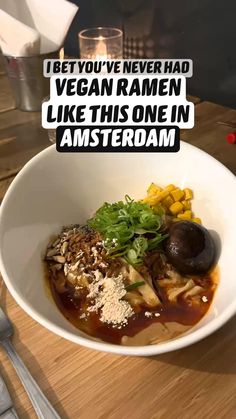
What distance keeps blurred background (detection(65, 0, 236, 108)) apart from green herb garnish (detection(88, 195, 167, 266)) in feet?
2.54

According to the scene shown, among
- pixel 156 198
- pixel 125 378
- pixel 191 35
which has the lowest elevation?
pixel 125 378

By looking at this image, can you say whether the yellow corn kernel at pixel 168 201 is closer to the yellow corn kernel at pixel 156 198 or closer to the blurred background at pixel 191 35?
the yellow corn kernel at pixel 156 198

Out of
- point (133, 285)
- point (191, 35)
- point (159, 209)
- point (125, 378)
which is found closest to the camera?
point (125, 378)

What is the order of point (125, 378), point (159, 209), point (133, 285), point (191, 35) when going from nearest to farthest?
point (125, 378), point (133, 285), point (159, 209), point (191, 35)

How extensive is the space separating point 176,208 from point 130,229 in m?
0.14

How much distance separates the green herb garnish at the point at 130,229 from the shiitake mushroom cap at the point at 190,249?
4cm

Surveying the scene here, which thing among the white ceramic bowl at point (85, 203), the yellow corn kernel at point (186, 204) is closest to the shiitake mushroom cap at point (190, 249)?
the white ceramic bowl at point (85, 203)

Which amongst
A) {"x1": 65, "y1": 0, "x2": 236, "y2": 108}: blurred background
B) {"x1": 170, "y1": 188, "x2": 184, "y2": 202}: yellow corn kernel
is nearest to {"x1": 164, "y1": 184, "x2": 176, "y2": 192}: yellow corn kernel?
{"x1": 170, "y1": 188, "x2": 184, "y2": 202}: yellow corn kernel

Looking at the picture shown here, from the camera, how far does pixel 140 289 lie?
727 mm

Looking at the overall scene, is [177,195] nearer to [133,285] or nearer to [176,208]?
[176,208]

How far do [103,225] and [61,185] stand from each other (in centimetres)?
15

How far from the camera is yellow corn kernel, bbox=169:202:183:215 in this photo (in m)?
0.89

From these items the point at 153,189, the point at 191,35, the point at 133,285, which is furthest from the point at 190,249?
the point at 191,35

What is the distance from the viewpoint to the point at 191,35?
1465mm
